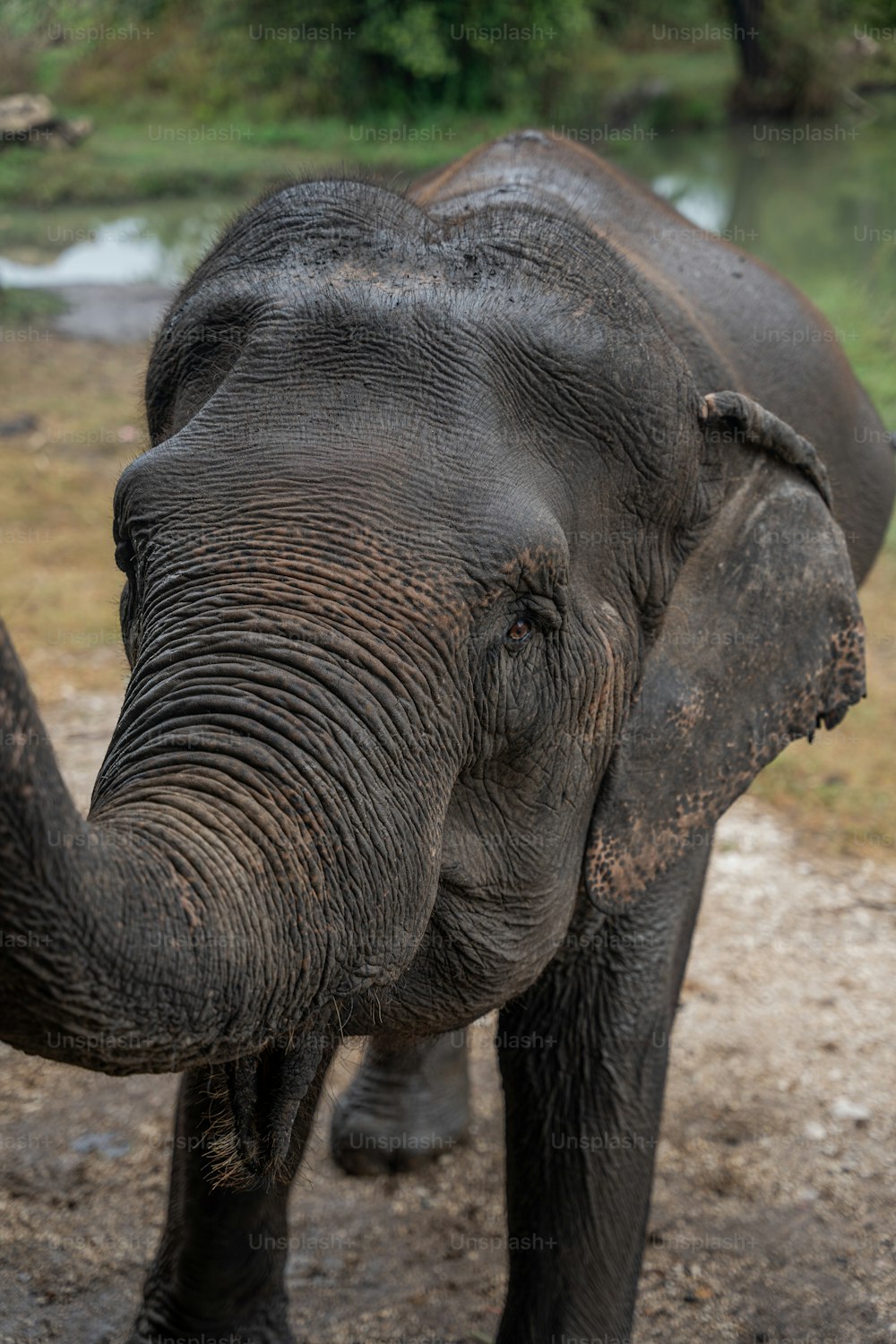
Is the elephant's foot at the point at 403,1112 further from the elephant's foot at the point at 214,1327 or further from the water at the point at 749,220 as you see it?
the water at the point at 749,220

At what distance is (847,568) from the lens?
3.20 m

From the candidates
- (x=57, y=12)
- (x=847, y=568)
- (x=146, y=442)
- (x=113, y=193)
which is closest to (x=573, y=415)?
(x=847, y=568)

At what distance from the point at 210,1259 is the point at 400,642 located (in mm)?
1902

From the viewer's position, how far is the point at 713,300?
150 inches

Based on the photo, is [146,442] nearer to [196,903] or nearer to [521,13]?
[196,903]

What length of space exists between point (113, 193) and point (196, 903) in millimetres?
22435

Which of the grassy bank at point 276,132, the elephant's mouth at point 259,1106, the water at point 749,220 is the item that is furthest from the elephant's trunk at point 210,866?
the grassy bank at point 276,132

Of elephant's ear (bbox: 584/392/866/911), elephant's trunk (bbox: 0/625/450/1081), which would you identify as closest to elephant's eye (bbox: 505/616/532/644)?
elephant's trunk (bbox: 0/625/450/1081)

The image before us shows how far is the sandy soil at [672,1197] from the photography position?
4016mm

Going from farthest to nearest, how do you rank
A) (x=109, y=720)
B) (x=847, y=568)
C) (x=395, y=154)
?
(x=395, y=154) → (x=109, y=720) → (x=847, y=568)

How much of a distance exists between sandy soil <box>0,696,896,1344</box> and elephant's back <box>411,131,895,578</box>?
5.43 ft

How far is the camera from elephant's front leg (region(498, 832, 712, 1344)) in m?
3.23

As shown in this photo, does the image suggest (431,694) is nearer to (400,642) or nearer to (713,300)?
(400,642)

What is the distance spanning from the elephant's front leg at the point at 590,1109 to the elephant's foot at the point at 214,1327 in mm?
659
